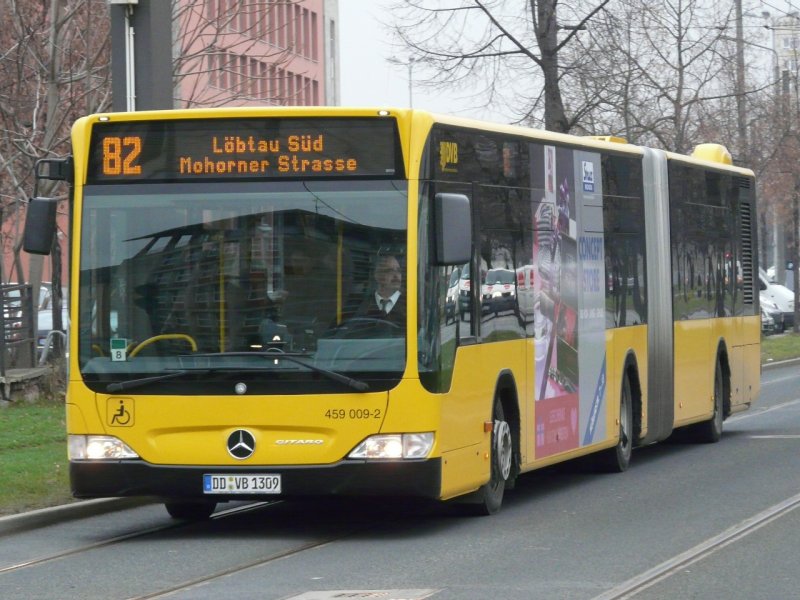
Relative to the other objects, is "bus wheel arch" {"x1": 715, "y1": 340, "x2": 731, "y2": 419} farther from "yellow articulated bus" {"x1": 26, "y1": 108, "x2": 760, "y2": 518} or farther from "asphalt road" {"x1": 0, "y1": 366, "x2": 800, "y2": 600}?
"yellow articulated bus" {"x1": 26, "y1": 108, "x2": 760, "y2": 518}

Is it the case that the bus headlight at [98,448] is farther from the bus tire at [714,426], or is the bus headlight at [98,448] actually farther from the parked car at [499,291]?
the bus tire at [714,426]

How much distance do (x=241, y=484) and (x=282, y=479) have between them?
0.86ft

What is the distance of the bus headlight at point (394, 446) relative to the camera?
11.5 metres

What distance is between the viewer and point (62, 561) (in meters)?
10.9

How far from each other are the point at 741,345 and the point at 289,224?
1101 cm

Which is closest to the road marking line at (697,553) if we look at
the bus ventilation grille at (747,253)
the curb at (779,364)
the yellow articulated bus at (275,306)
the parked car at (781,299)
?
the yellow articulated bus at (275,306)

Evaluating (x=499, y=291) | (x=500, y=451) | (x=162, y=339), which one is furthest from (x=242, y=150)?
(x=500, y=451)

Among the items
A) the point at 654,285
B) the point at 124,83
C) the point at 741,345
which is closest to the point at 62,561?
the point at 124,83

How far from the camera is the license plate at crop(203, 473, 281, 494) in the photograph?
11625 mm

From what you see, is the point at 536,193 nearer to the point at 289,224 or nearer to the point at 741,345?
the point at 289,224

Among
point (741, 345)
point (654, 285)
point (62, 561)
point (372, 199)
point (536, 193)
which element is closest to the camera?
point (62, 561)

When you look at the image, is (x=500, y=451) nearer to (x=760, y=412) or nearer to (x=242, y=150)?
(x=242, y=150)

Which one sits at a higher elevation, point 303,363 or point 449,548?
point 303,363

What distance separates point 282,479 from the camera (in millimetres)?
11617
